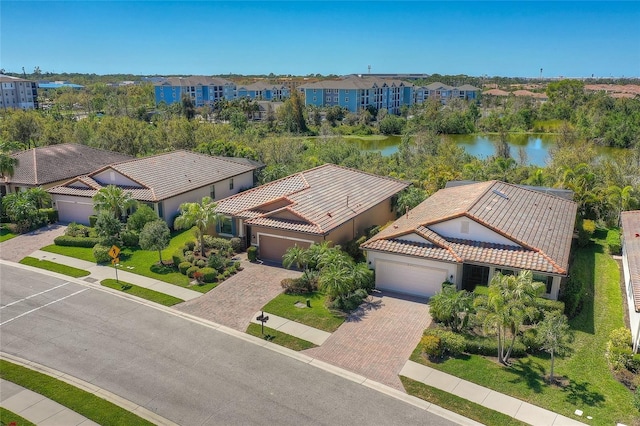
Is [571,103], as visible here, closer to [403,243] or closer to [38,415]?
[403,243]

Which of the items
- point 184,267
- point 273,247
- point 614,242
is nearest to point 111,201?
point 184,267

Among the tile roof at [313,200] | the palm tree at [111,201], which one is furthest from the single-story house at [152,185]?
the tile roof at [313,200]

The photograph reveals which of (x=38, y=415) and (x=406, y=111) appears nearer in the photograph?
(x=38, y=415)

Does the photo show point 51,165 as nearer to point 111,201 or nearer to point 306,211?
point 111,201

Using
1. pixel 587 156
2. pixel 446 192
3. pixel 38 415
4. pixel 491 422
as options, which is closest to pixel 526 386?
pixel 491 422

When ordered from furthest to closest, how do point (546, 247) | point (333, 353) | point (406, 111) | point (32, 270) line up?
point (406, 111)
point (32, 270)
point (546, 247)
point (333, 353)

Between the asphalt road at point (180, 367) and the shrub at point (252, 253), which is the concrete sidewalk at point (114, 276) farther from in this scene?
the shrub at point (252, 253)

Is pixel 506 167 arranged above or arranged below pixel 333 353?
above
